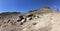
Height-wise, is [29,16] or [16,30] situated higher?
[29,16]

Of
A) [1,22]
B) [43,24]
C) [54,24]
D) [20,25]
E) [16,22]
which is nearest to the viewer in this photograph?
[54,24]

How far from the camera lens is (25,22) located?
1916 centimetres

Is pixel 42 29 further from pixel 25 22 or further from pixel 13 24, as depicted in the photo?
pixel 13 24

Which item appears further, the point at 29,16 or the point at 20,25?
the point at 29,16

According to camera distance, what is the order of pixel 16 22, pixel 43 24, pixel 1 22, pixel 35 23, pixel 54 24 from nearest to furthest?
pixel 54 24
pixel 43 24
pixel 35 23
pixel 16 22
pixel 1 22

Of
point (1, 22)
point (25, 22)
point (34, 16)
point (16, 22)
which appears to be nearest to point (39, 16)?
point (34, 16)

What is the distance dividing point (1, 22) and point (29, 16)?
5111mm

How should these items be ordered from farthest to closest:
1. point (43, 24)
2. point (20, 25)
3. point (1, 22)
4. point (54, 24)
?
1. point (1, 22)
2. point (20, 25)
3. point (43, 24)
4. point (54, 24)

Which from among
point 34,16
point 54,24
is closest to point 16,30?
point 34,16

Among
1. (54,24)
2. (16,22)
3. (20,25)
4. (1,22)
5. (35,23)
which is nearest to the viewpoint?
(54,24)

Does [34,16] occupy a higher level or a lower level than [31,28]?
higher

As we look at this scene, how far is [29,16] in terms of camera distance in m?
20.6

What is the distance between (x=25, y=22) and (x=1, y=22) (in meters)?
5.02

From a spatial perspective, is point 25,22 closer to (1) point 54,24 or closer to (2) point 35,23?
(2) point 35,23
